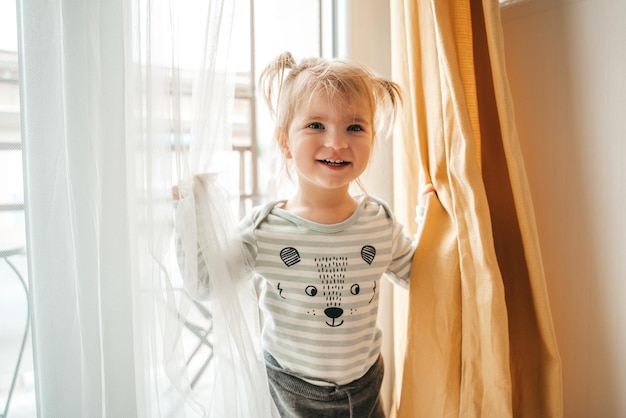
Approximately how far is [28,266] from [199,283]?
223mm

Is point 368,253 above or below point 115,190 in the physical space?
below

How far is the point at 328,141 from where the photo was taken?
2.55 ft

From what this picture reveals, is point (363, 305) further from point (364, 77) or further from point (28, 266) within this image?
point (28, 266)

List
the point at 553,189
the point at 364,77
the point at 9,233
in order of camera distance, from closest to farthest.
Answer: the point at 9,233
the point at 364,77
the point at 553,189

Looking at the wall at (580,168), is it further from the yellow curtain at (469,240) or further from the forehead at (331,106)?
the forehead at (331,106)

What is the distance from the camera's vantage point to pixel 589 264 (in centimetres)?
90

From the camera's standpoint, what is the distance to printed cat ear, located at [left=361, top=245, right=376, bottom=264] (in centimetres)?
85

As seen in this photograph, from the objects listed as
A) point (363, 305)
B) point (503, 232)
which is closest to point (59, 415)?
point (363, 305)

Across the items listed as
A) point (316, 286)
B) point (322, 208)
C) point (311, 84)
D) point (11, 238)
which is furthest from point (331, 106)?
point (11, 238)

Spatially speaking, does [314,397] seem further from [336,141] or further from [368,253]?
[336,141]

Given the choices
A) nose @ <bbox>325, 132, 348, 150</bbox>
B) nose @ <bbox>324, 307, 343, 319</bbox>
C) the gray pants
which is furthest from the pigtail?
the gray pants

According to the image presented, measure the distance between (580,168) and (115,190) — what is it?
2.75 ft

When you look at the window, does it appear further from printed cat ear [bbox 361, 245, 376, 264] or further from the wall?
the wall

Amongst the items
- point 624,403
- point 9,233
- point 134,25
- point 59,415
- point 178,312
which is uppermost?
point 134,25
